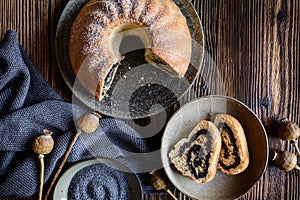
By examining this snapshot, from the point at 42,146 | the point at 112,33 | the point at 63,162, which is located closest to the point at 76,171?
the point at 63,162

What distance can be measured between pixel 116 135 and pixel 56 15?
1.96 ft

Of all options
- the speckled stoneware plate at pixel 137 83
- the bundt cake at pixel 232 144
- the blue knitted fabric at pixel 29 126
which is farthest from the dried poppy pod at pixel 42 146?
the bundt cake at pixel 232 144

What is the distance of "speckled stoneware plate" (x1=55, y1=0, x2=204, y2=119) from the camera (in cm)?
201

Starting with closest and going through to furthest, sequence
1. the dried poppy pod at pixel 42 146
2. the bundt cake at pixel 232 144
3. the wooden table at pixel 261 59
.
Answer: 1. the dried poppy pod at pixel 42 146
2. the bundt cake at pixel 232 144
3. the wooden table at pixel 261 59

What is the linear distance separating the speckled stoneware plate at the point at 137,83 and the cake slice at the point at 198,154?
6.8 inches

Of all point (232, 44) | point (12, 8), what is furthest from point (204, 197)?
point (12, 8)

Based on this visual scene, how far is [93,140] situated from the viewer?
198 cm

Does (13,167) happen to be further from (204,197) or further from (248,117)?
(248,117)

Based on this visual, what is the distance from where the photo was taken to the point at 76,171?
1968 mm

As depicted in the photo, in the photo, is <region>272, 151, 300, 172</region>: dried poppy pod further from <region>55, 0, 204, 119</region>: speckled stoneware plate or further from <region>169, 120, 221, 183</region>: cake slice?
<region>55, 0, 204, 119</region>: speckled stoneware plate

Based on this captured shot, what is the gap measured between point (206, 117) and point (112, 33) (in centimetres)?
55

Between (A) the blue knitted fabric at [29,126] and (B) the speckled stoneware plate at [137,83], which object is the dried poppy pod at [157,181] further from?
(B) the speckled stoneware plate at [137,83]

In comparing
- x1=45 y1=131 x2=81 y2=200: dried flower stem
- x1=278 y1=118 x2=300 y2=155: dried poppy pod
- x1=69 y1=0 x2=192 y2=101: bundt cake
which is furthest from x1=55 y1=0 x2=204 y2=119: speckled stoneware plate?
x1=278 y1=118 x2=300 y2=155: dried poppy pod

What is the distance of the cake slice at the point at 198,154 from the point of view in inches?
77.7
